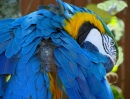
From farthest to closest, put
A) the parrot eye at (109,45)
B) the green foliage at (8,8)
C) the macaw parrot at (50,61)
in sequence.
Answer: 1. the green foliage at (8,8)
2. the parrot eye at (109,45)
3. the macaw parrot at (50,61)

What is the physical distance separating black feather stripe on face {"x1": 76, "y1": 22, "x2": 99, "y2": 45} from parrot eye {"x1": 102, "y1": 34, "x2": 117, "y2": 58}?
6 centimetres

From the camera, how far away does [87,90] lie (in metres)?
0.73

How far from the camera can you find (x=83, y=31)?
80cm

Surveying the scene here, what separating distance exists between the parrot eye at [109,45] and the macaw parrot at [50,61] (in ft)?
0.18

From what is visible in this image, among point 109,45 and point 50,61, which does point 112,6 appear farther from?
point 50,61

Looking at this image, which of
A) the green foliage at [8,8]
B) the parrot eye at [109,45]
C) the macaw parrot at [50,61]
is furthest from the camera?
the green foliage at [8,8]

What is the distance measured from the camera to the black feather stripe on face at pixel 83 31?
0.79 m

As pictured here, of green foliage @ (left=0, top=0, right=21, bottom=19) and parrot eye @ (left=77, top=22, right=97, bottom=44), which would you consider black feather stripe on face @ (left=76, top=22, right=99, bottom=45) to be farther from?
green foliage @ (left=0, top=0, right=21, bottom=19)

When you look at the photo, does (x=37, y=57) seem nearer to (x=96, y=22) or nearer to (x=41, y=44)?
(x=41, y=44)

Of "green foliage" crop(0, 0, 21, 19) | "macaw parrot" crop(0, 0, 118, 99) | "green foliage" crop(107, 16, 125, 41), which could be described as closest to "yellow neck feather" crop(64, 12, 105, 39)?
"macaw parrot" crop(0, 0, 118, 99)

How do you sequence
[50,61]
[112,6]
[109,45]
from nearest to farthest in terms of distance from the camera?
[50,61]
[109,45]
[112,6]

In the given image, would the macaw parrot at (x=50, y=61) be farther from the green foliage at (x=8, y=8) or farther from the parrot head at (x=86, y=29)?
the green foliage at (x=8, y=8)

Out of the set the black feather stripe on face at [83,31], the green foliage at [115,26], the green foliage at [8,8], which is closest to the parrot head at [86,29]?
the black feather stripe on face at [83,31]

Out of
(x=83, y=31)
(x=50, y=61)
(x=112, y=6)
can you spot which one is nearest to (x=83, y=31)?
Answer: (x=83, y=31)
